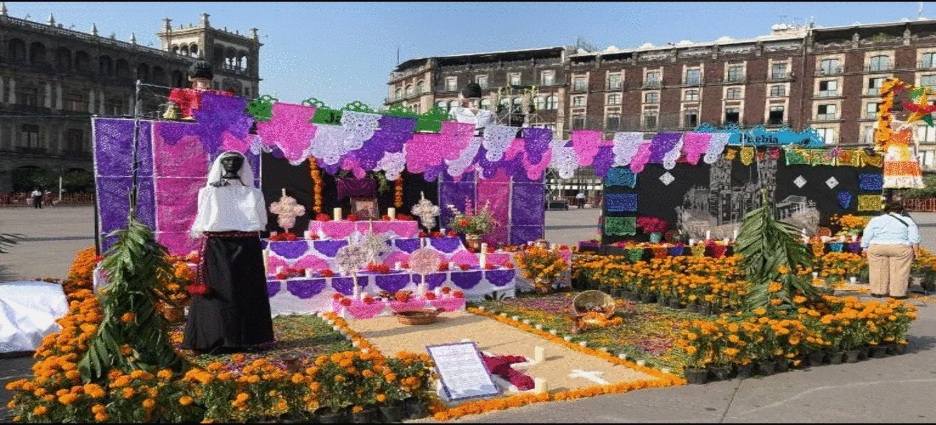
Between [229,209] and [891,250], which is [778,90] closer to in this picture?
[891,250]

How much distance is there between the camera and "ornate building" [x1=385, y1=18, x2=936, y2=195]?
5478 cm

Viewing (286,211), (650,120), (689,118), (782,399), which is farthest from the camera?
(650,120)

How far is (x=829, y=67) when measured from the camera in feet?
185

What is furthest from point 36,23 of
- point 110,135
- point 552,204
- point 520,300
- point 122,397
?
point 122,397

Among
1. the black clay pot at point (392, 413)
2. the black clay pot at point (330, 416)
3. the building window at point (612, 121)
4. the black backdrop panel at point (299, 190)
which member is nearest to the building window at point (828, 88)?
the building window at point (612, 121)

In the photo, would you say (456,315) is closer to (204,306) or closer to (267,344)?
(267,344)

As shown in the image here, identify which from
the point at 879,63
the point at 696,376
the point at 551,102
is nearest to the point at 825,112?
the point at 879,63

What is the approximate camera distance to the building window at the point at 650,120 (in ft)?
204

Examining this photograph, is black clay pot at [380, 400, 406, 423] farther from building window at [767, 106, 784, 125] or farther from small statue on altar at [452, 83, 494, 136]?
building window at [767, 106, 784, 125]

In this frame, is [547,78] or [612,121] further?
[547,78]

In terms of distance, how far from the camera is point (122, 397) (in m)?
5.16

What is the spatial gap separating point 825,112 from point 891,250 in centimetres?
5058

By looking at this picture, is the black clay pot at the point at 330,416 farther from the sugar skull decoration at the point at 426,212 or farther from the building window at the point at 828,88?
the building window at the point at 828,88

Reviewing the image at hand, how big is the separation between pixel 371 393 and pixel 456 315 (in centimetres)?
497
